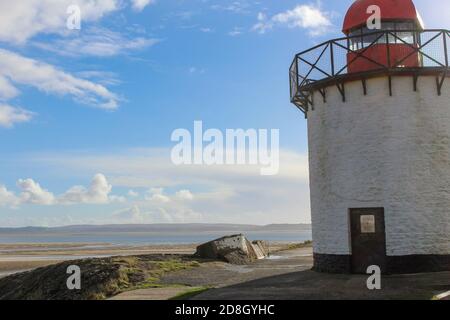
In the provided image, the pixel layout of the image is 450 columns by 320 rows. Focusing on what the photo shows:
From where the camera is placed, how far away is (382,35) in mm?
14617

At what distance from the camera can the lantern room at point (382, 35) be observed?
1492 centimetres

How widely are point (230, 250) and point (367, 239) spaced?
22.5ft

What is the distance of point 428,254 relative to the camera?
46.2 feet

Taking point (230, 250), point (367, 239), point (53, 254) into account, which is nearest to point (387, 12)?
point (367, 239)

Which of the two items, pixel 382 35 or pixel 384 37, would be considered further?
pixel 384 37

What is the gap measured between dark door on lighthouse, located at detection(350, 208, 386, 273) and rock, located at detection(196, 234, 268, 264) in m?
5.98

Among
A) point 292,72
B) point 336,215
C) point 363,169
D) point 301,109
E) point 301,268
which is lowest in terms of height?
point 301,268

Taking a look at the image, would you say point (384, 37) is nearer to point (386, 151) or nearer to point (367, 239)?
point (386, 151)

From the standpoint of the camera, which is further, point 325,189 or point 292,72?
point 292,72

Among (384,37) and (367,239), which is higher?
(384,37)

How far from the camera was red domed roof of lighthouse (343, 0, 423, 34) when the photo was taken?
50.4ft

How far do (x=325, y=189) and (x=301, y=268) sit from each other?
10.6 ft

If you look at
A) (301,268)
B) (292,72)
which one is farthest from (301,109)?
(301,268)
